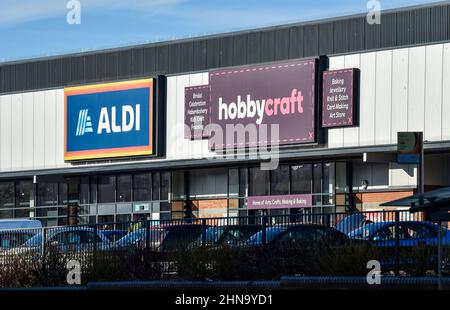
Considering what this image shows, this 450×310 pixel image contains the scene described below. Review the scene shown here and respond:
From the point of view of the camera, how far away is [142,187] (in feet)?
170

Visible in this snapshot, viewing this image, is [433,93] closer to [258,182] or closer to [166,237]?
[258,182]

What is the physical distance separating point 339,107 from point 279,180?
494 cm

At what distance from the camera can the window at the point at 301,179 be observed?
46.0 meters

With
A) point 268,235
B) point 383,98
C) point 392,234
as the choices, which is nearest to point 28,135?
point 383,98

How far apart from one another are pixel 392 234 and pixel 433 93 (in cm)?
1935

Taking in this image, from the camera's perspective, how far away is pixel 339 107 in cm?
4375

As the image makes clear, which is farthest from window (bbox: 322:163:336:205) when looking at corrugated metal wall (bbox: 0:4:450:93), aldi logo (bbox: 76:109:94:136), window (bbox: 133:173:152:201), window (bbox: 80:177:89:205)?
window (bbox: 80:177:89:205)

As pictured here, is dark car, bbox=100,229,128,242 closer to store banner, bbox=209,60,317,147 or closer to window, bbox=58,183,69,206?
store banner, bbox=209,60,317,147

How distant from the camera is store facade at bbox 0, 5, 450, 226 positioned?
42.5 meters

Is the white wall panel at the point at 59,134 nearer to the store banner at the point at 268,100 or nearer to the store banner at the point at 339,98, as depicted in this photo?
the store banner at the point at 268,100

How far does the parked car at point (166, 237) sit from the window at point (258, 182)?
22220 mm
